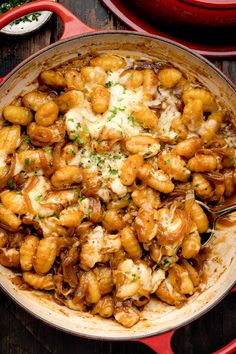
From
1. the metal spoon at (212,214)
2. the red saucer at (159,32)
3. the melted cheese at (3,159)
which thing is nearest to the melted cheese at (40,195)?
the melted cheese at (3,159)

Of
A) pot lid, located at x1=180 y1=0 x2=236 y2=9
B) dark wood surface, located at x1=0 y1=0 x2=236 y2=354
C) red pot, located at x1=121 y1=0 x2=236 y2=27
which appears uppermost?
pot lid, located at x1=180 y1=0 x2=236 y2=9

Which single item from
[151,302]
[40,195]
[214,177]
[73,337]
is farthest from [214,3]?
[73,337]

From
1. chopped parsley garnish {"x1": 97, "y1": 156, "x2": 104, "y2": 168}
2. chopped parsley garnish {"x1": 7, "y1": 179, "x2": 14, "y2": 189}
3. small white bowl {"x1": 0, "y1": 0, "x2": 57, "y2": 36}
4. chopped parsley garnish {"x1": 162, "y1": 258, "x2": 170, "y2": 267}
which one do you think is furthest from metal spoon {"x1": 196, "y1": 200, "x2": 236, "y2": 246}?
small white bowl {"x1": 0, "y1": 0, "x2": 57, "y2": 36}

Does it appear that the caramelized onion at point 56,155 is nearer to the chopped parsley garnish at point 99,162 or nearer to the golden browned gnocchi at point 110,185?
the golden browned gnocchi at point 110,185

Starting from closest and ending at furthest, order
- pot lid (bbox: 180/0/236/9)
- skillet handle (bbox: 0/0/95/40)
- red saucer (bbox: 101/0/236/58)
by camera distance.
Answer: skillet handle (bbox: 0/0/95/40) < pot lid (bbox: 180/0/236/9) < red saucer (bbox: 101/0/236/58)

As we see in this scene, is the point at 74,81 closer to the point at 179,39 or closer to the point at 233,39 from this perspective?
the point at 179,39

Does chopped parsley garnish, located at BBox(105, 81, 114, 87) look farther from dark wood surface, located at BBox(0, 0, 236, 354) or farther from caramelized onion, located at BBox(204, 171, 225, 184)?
caramelized onion, located at BBox(204, 171, 225, 184)
